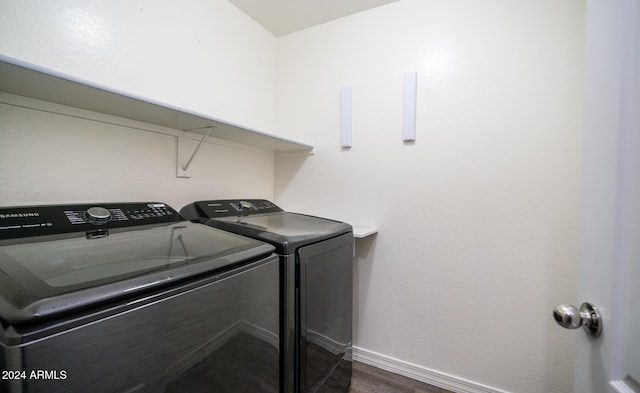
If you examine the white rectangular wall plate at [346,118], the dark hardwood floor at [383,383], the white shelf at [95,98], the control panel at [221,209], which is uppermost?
the white rectangular wall plate at [346,118]

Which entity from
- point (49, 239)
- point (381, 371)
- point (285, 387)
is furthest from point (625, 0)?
point (381, 371)

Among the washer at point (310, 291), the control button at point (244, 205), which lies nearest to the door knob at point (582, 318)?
the washer at point (310, 291)

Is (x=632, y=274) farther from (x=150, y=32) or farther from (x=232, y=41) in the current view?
(x=232, y=41)

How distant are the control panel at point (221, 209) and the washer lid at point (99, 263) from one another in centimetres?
39

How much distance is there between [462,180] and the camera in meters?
1.64

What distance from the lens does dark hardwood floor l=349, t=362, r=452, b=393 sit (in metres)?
1.66

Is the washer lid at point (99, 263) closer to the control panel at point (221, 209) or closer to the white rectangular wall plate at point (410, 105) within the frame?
the control panel at point (221, 209)

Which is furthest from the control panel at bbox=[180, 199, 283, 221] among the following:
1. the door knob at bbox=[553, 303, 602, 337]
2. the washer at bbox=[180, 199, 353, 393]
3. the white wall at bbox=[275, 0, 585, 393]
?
the door knob at bbox=[553, 303, 602, 337]

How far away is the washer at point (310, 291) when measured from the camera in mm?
1053

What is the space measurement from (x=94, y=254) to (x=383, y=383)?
181cm

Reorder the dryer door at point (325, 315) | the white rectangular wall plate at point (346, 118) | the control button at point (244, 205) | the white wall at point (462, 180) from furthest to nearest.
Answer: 1. the white rectangular wall plate at point (346, 118)
2. the control button at point (244, 205)
3. the white wall at point (462, 180)
4. the dryer door at point (325, 315)

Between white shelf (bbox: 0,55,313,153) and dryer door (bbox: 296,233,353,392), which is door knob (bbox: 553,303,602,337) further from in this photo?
white shelf (bbox: 0,55,313,153)

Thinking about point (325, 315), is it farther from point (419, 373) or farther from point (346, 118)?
point (346, 118)

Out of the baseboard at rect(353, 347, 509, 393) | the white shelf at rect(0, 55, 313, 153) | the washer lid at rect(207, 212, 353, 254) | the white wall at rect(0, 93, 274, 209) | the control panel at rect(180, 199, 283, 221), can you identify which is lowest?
the baseboard at rect(353, 347, 509, 393)
